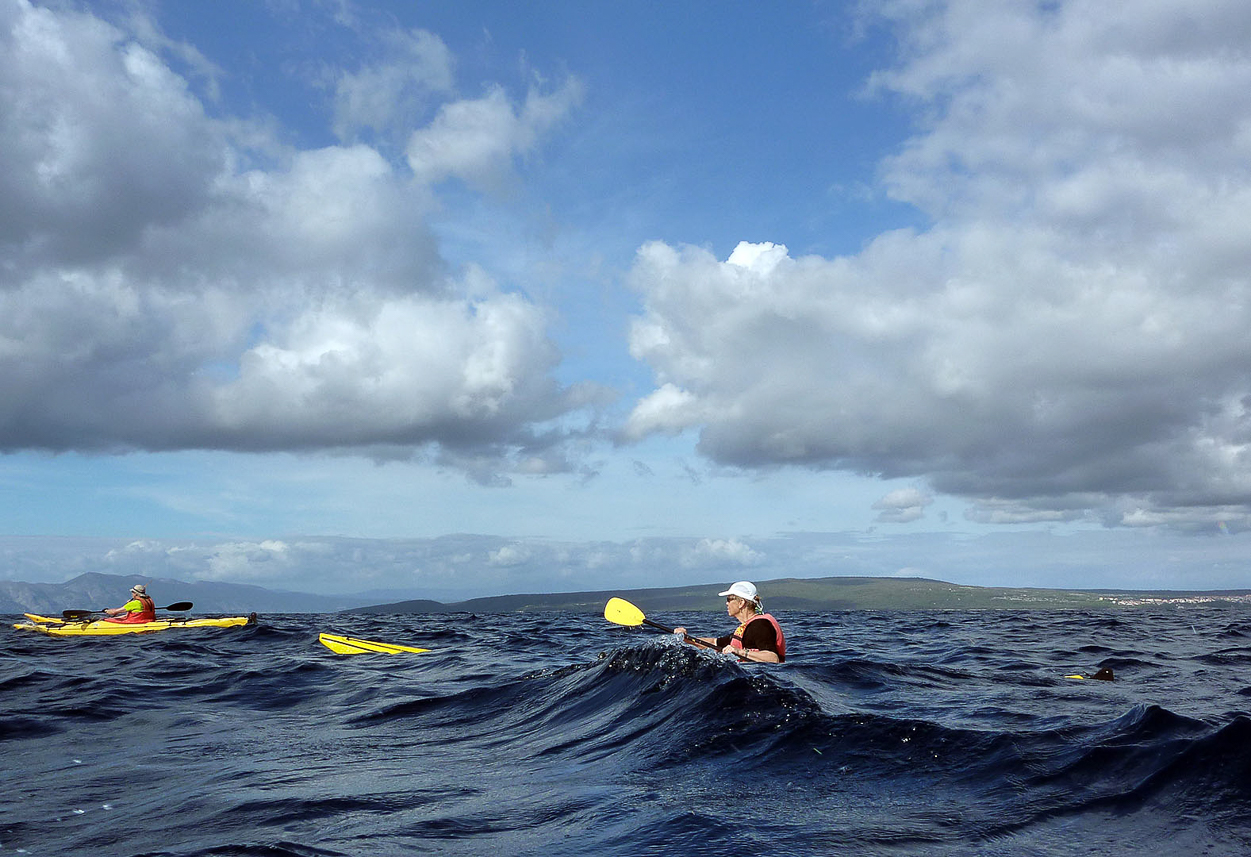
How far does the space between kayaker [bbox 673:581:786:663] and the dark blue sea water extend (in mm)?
610

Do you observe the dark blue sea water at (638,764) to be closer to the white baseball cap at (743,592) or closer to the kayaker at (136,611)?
the white baseball cap at (743,592)

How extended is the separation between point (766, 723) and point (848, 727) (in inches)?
35.5

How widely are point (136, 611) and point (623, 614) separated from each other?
20.0 metres

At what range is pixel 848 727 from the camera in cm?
862

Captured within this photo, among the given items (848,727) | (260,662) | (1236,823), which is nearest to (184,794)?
(848,727)

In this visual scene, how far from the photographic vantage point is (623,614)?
54.5ft

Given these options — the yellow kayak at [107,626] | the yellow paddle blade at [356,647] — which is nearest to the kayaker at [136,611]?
the yellow kayak at [107,626]

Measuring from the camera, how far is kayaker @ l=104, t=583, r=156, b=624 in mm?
26953

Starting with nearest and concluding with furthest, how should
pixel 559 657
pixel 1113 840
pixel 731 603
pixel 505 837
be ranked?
pixel 1113 840, pixel 505 837, pixel 731 603, pixel 559 657

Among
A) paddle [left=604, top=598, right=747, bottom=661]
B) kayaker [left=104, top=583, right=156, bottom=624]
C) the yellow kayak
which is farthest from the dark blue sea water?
kayaker [left=104, top=583, right=156, bottom=624]

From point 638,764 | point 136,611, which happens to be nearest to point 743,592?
point 638,764

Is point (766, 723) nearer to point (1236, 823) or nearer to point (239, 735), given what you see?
point (1236, 823)

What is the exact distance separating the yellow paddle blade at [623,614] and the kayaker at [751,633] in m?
2.90

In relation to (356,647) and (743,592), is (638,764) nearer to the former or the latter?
(743,592)
